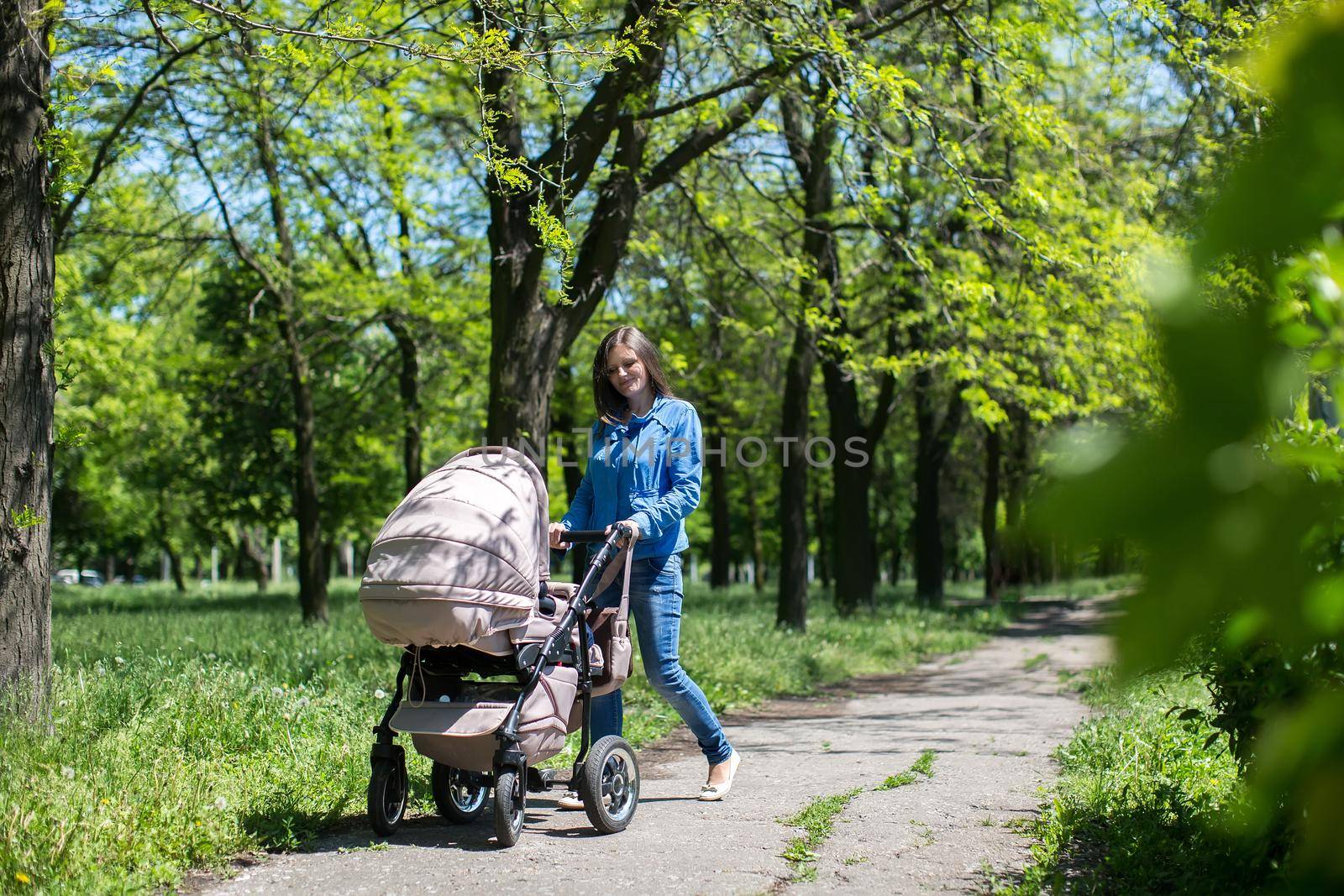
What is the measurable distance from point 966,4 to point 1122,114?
28.0ft

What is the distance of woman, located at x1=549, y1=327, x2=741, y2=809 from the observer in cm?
513

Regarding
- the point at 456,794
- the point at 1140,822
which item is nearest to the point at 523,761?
the point at 456,794

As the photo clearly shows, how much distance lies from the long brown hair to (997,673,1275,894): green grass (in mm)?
2517

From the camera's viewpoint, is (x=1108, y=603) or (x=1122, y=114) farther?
(x=1122, y=114)

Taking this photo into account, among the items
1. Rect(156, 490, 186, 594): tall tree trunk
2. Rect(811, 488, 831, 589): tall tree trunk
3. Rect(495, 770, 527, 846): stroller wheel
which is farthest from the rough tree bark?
Rect(156, 490, 186, 594): tall tree trunk

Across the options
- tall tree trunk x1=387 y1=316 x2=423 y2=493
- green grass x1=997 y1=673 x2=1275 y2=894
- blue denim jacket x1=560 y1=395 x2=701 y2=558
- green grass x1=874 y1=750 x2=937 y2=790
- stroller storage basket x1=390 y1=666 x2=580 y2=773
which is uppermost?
tall tree trunk x1=387 y1=316 x2=423 y2=493

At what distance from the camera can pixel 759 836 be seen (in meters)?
4.67

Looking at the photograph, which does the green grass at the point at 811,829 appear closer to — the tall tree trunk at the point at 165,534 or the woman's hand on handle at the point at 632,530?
the woman's hand on handle at the point at 632,530

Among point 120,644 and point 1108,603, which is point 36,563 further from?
point 1108,603

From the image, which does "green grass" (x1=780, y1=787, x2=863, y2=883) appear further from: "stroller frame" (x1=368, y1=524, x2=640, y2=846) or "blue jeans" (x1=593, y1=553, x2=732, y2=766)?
"stroller frame" (x1=368, y1=524, x2=640, y2=846)

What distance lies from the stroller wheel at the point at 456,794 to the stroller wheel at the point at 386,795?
17 cm

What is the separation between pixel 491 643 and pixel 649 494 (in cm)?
112

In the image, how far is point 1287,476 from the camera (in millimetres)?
1112

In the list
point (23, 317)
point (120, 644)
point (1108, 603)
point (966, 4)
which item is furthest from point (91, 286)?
point (1108, 603)
